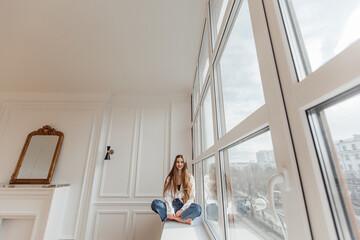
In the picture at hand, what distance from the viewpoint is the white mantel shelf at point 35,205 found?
7.18 feet

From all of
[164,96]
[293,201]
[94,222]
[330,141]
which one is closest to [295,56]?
[330,141]

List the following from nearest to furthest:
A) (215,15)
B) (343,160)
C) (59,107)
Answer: (343,160) < (215,15) < (59,107)

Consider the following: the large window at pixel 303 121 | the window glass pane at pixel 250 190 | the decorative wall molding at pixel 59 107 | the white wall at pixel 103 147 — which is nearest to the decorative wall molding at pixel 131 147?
the white wall at pixel 103 147

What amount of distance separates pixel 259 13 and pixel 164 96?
2.62 meters

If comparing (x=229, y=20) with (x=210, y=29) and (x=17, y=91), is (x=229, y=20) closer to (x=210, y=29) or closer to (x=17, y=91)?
(x=210, y=29)

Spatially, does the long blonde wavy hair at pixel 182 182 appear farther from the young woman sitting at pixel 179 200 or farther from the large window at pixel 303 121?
the large window at pixel 303 121

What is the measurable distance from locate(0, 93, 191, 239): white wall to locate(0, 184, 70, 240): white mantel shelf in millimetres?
171

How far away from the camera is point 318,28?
1.09ft

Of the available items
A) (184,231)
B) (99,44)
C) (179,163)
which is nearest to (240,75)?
(184,231)

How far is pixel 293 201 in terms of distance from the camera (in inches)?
14.1

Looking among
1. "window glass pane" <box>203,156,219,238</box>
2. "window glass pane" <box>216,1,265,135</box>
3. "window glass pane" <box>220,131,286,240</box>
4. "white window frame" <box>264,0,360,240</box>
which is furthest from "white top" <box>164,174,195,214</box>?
"white window frame" <box>264,0,360,240</box>

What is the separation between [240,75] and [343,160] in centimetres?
52

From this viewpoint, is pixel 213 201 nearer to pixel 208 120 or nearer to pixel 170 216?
pixel 170 216

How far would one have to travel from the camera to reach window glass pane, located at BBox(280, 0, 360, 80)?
27 centimetres
